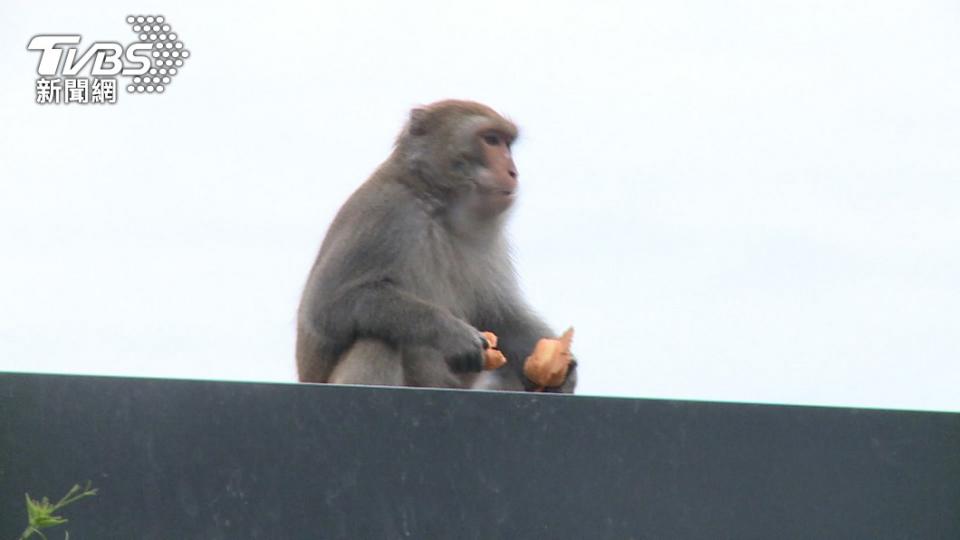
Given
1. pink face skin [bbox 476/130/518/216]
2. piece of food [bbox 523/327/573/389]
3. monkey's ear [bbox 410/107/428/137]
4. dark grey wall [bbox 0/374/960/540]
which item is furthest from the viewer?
monkey's ear [bbox 410/107/428/137]

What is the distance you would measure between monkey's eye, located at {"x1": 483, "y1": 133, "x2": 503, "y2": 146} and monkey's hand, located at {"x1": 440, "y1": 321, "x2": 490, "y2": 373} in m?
0.88

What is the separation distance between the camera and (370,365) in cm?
568

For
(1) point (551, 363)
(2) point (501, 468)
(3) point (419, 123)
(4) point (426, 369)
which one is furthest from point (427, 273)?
(2) point (501, 468)

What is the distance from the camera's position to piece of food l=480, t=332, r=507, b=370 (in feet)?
18.6

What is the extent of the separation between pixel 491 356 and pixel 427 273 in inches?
21.6

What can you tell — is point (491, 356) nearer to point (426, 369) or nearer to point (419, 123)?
point (426, 369)

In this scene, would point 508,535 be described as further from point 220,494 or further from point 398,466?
point 220,494

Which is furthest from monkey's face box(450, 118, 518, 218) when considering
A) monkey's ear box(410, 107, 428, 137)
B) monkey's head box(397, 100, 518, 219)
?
monkey's ear box(410, 107, 428, 137)

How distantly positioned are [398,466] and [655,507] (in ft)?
1.80

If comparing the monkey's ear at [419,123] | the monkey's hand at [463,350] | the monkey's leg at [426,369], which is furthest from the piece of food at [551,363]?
the monkey's ear at [419,123]

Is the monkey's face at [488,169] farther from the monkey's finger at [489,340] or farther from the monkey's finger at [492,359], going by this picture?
the monkey's finger at [492,359]

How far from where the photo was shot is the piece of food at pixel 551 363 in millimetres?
5574

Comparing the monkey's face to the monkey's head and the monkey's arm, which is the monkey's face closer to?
the monkey's head

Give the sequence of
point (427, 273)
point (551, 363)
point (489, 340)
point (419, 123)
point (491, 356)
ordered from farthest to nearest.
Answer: point (419, 123)
point (427, 273)
point (489, 340)
point (491, 356)
point (551, 363)
